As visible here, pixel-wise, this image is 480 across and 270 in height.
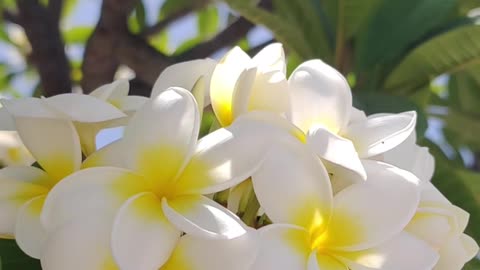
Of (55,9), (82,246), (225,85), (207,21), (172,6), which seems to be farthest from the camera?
(207,21)

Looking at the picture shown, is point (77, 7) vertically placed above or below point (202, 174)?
below

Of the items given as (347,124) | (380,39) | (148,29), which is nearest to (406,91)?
(380,39)

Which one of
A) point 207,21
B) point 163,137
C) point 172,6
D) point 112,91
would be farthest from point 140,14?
point 163,137

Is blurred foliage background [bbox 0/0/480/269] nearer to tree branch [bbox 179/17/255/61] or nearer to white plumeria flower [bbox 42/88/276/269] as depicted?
tree branch [bbox 179/17/255/61]

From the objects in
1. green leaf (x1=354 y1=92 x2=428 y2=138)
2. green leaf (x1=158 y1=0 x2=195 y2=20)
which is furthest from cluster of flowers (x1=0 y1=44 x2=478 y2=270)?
green leaf (x1=158 y1=0 x2=195 y2=20)

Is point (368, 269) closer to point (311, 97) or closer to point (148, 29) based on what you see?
point (311, 97)

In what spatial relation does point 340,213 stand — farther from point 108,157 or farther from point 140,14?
point 140,14
